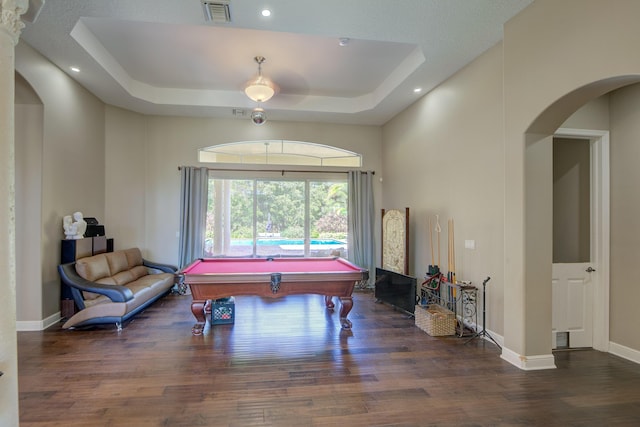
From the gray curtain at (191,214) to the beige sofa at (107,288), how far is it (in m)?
0.86

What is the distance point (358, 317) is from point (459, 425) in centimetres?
257

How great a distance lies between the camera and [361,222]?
7.14 meters

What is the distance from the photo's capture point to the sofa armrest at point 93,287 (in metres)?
4.28

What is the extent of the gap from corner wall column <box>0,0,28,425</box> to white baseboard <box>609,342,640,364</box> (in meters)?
5.29

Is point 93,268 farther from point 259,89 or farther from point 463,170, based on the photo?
point 463,170

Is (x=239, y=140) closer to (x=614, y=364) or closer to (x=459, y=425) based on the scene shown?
(x=459, y=425)

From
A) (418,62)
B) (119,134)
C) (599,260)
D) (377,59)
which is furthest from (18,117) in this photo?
(599,260)

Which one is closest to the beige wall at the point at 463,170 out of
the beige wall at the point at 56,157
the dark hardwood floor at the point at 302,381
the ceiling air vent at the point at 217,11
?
the dark hardwood floor at the point at 302,381

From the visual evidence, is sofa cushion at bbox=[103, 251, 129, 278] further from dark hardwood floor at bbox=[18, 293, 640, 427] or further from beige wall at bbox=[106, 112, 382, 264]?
dark hardwood floor at bbox=[18, 293, 640, 427]

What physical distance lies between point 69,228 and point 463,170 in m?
5.74

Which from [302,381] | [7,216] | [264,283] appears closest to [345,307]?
[264,283]

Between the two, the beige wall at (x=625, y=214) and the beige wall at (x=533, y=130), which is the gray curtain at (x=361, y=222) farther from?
the beige wall at (x=625, y=214)

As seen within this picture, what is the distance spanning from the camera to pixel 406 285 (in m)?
5.10

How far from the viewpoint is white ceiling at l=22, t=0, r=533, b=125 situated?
322cm
